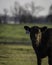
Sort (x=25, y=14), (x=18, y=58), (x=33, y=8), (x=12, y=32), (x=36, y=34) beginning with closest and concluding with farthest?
(x=36, y=34), (x=18, y=58), (x=25, y=14), (x=33, y=8), (x=12, y=32)

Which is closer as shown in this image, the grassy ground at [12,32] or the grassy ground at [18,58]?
the grassy ground at [18,58]

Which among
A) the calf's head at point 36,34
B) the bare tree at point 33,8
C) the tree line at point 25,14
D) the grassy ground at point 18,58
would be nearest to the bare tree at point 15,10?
the tree line at point 25,14

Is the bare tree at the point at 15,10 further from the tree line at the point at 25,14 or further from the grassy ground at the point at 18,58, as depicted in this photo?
the grassy ground at the point at 18,58

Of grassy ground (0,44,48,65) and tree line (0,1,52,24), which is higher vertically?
tree line (0,1,52,24)

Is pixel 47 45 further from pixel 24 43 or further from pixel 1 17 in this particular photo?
pixel 24 43

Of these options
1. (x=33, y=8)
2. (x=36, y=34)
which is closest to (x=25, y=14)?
(x=33, y=8)

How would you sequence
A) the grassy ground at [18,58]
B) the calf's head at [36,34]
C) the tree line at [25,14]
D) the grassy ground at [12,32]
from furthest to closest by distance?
the grassy ground at [12,32]
the tree line at [25,14]
the grassy ground at [18,58]
the calf's head at [36,34]

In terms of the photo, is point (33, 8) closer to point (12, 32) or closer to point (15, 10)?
point (15, 10)

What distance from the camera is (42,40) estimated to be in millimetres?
3990

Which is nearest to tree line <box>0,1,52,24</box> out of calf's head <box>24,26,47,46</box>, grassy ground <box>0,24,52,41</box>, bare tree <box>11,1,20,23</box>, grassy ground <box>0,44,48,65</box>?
bare tree <box>11,1,20,23</box>

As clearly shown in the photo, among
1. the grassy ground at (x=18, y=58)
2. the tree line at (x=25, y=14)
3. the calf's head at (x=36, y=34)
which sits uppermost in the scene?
the calf's head at (x=36, y=34)

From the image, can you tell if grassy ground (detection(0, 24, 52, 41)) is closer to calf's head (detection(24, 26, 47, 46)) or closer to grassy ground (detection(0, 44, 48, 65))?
grassy ground (detection(0, 44, 48, 65))

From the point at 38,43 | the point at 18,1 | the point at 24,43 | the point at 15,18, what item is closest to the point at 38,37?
the point at 38,43

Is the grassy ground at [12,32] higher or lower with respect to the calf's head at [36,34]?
lower
